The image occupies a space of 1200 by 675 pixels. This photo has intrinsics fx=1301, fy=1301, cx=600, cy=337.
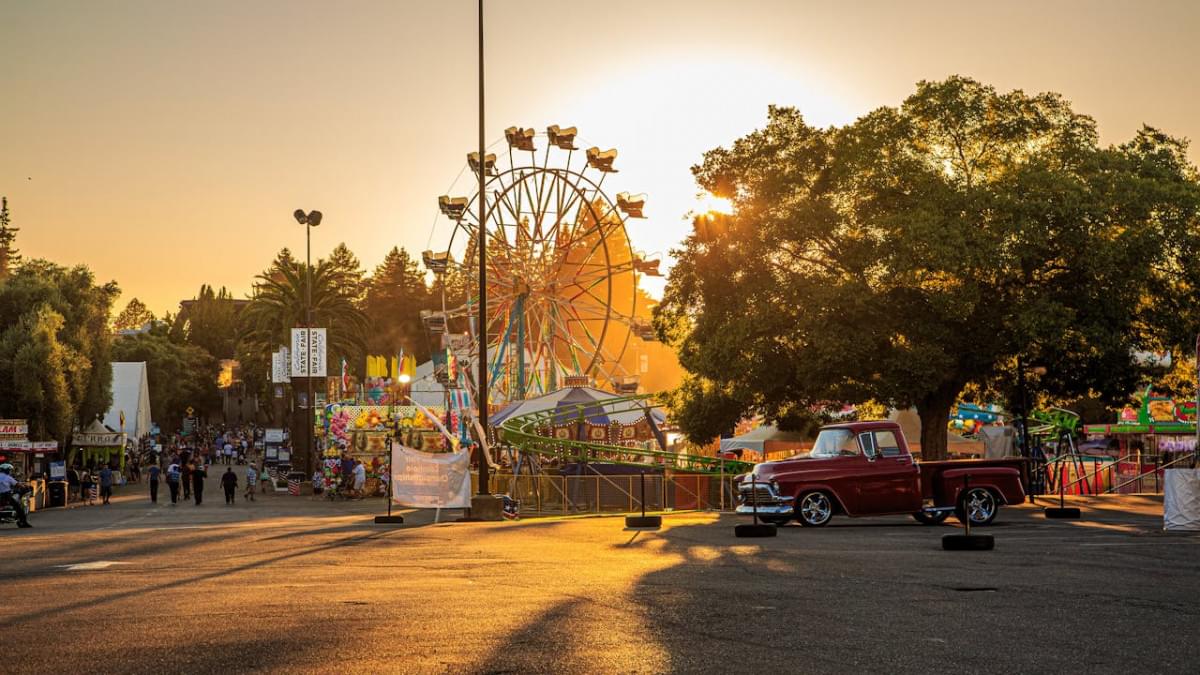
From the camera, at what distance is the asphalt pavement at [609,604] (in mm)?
8984

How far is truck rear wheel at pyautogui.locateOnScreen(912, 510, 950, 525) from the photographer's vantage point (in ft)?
79.5

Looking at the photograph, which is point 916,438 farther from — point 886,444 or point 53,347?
point 53,347

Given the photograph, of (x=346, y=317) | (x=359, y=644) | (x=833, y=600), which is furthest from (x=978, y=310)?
(x=346, y=317)

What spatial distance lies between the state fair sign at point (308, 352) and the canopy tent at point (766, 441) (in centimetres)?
1638

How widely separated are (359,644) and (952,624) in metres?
4.69

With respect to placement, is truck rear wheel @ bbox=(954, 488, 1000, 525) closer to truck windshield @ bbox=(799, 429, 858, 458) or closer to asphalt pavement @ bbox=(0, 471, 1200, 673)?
truck windshield @ bbox=(799, 429, 858, 458)

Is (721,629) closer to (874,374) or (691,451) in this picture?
(874,374)

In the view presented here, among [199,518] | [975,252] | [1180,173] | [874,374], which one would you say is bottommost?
[199,518]

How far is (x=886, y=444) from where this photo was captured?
23.3 m

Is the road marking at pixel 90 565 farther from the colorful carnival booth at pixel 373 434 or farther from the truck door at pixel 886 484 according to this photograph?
the colorful carnival booth at pixel 373 434

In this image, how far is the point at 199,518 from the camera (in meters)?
32.4

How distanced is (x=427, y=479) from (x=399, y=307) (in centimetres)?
10787

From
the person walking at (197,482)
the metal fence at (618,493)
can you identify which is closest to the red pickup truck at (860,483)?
the metal fence at (618,493)

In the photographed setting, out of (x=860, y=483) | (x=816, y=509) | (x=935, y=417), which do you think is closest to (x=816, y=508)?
(x=816, y=509)
